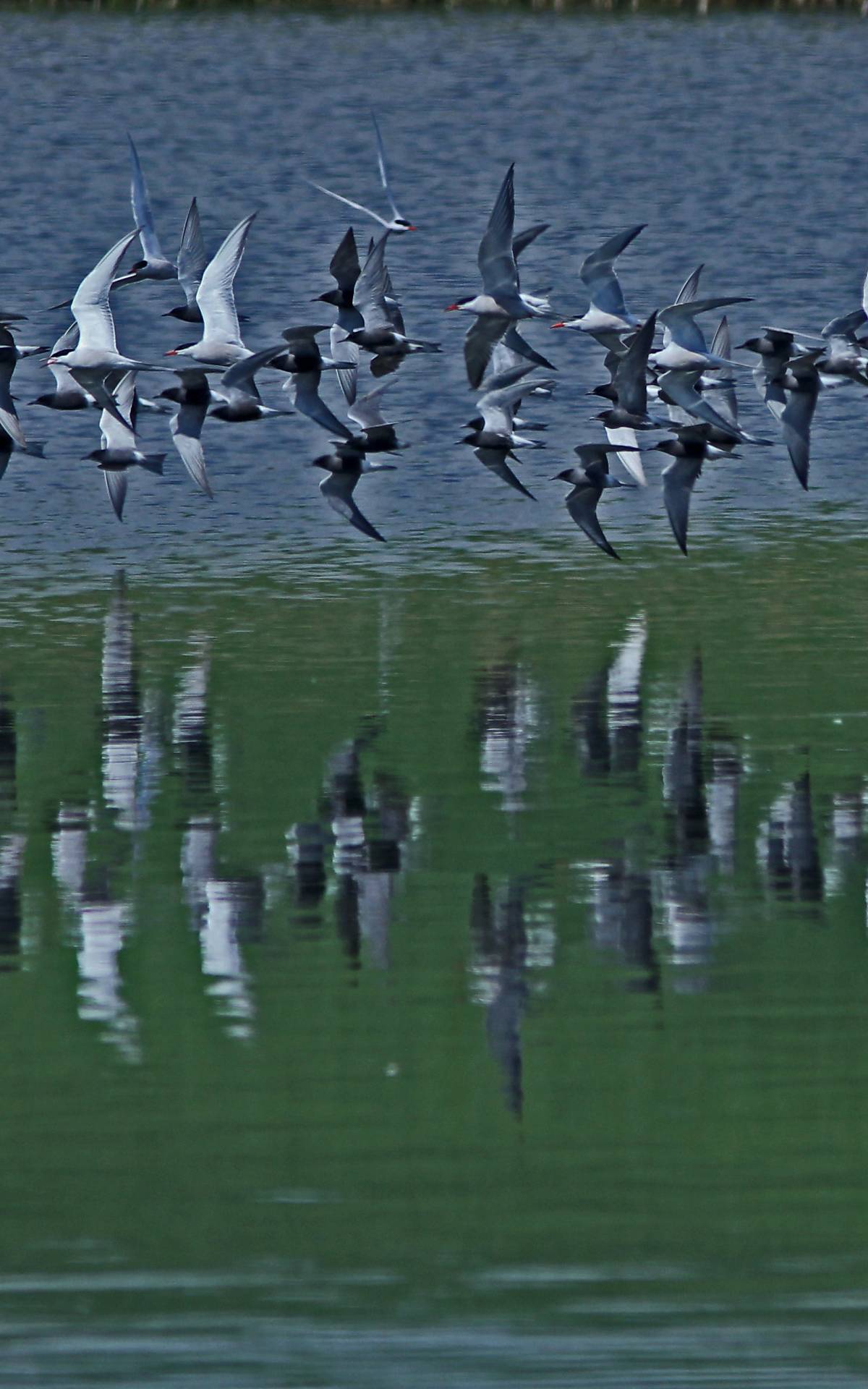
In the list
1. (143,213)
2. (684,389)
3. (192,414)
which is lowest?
(192,414)

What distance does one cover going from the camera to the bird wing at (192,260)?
2630 cm

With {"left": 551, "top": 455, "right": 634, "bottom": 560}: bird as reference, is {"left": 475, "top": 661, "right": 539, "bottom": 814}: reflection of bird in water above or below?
below

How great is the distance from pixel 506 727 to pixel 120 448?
26.7ft

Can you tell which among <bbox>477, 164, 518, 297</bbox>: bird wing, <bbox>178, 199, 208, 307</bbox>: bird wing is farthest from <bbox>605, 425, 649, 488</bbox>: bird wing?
<bbox>178, 199, 208, 307</bbox>: bird wing

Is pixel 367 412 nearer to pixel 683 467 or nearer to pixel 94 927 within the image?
pixel 683 467

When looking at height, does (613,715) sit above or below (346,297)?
below

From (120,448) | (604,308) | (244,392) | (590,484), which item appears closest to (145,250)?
(120,448)

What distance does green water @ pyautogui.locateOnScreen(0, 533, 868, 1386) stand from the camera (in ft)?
34.4

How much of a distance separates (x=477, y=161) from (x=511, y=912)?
4221cm

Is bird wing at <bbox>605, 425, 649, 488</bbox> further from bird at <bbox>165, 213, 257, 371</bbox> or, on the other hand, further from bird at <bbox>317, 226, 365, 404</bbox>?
bird at <bbox>165, 213, 257, 371</bbox>

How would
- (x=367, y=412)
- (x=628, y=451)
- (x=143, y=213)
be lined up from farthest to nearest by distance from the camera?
1. (x=367, y=412)
2. (x=143, y=213)
3. (x=628, y=451)

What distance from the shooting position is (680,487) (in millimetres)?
24844

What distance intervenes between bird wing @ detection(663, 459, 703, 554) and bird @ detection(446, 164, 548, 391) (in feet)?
6.10

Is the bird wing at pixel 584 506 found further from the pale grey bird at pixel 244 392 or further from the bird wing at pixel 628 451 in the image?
the pale grey bird at pixel 244 392
